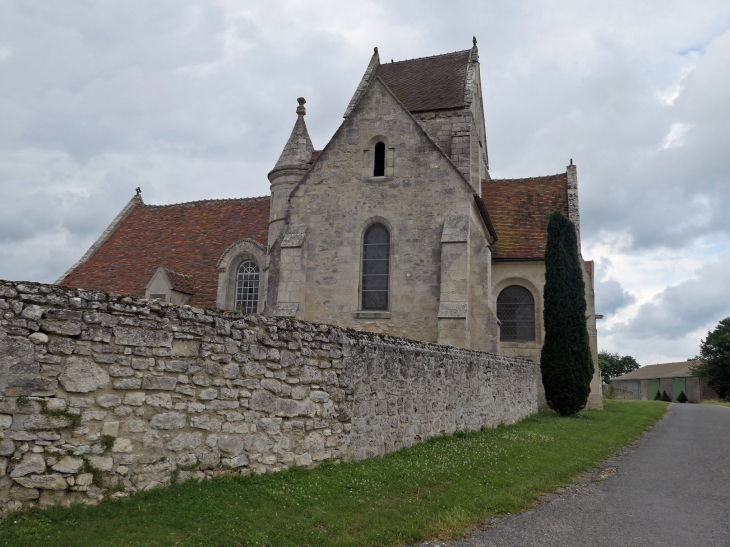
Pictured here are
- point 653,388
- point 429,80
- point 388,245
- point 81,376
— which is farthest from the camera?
point 653,388

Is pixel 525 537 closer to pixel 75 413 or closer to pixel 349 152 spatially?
pixel 75 413

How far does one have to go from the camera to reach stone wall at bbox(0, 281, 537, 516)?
4895 mm

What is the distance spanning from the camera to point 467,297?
635 inches

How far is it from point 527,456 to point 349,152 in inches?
454

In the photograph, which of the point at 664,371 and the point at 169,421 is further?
the point at 664,371

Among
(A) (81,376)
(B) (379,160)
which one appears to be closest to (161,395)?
(A) (81,376)

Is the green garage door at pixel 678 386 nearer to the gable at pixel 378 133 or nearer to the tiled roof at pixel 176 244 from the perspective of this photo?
the tiled roof at pixel 176 244

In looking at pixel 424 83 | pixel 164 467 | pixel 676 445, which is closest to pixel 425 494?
pixel 164 467

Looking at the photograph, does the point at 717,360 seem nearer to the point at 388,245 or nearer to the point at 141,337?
the point at 388,245

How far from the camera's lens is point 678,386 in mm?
65625

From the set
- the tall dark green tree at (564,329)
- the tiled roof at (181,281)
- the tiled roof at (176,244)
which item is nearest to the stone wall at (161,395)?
the tall dark green tree at (564,329)

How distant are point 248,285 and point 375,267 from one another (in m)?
6.18

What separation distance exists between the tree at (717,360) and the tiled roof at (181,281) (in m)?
48.1

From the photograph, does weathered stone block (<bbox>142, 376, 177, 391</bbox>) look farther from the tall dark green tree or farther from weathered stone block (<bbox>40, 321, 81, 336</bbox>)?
the tall dark green tree
